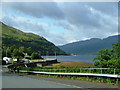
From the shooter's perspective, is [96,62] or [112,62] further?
[96,62]

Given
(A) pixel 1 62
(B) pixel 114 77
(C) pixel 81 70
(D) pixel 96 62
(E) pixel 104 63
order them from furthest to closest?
(A) pixel 1 62 < (D) pixel 96 62 < (E) pixel 104 63 < (C) pixel 81 70 < (B) pixel 114 77

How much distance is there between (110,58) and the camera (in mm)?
31031

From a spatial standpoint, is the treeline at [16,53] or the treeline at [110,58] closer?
the treeline at [110,58]

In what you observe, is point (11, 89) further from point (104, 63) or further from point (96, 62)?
point (96, 62)

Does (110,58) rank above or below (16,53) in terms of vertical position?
below

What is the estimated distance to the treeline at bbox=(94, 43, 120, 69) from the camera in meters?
24.5

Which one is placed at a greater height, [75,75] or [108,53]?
[108,53]

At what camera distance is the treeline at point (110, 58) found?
80.5 ft

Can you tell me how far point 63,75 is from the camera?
981 inches

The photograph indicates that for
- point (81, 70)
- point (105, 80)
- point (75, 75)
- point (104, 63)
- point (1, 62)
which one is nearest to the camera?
point (105, 80)

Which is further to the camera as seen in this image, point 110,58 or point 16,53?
point 16,53

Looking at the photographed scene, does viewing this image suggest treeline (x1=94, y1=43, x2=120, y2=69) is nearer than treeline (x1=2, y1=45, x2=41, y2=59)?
Yes

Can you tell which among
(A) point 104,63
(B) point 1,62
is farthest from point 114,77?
(B) point 1,62

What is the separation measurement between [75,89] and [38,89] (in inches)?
94.3
